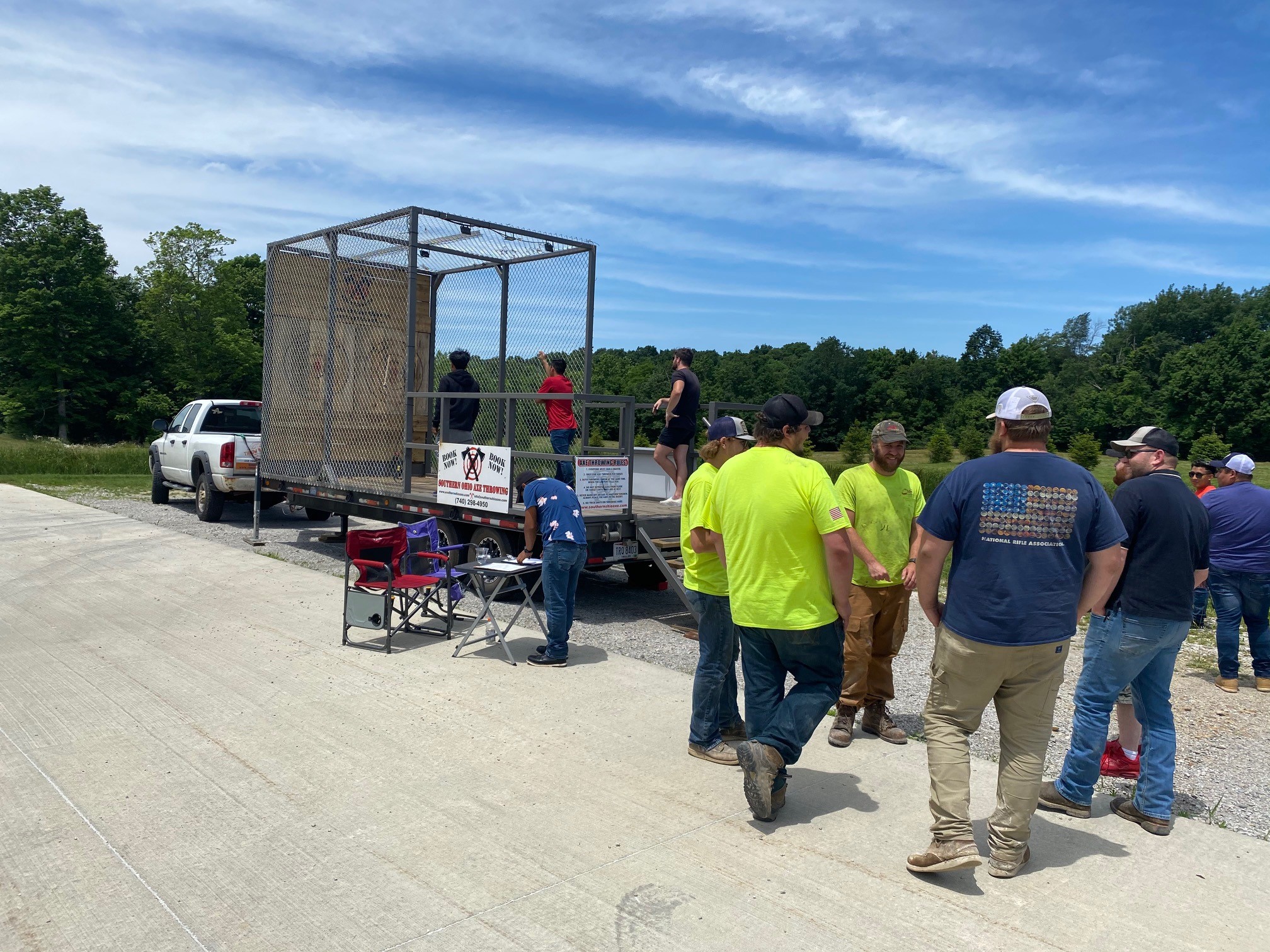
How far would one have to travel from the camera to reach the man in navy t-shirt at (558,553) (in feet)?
22.0

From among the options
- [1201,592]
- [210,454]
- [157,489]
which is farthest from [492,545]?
[157,489]

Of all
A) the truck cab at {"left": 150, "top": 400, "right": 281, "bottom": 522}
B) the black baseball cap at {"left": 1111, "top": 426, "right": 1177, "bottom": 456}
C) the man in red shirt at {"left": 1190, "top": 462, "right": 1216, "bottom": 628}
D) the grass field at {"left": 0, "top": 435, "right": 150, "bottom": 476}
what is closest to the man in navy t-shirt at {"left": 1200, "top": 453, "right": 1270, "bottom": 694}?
the man in red shirt at {"left": 1190, "top": 462, "right": 1216, "bottom": 628}

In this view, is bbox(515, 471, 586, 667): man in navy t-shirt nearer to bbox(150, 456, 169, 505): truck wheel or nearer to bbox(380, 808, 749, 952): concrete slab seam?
bbox(380, 808, 749, 952): concrete slab seam

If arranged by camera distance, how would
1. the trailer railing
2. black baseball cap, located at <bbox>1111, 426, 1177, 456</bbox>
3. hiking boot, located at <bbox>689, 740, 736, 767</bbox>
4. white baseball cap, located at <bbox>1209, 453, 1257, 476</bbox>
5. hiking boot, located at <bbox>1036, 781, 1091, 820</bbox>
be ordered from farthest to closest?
the trailer railing, white baseball cap, located at <bbox>1209, 453, 1257, 476</bbox>, hiking boot, located at <bbox>689, 740, 736, 767</bbox>, black baseball cap, located at <bbox>1111, 426, 1177, 456</bbox>, hiking boot, located at <bbox>1036, 781, 1091, 820</bbox>

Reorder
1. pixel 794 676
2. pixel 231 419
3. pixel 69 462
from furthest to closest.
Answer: pixel 69 462 < pixel 231 419 < pixel 794 676

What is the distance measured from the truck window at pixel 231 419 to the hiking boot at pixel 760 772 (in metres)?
14.2

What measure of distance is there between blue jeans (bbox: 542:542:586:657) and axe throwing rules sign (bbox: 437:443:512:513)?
6.89ft

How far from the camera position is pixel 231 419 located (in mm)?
16359

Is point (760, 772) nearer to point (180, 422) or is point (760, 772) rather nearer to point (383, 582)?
point (383, 582)

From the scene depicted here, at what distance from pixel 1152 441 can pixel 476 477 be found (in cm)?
616

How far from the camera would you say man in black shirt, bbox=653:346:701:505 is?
9.09 m

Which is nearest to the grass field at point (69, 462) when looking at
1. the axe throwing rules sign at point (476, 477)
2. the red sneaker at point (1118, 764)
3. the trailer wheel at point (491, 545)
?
the axe throwing rules sign at point (476, 477)

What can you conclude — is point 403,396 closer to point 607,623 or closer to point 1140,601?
point 607,623

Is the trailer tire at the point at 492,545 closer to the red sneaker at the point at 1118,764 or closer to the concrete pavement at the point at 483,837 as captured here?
the concrete pavement at the point at 483,837
